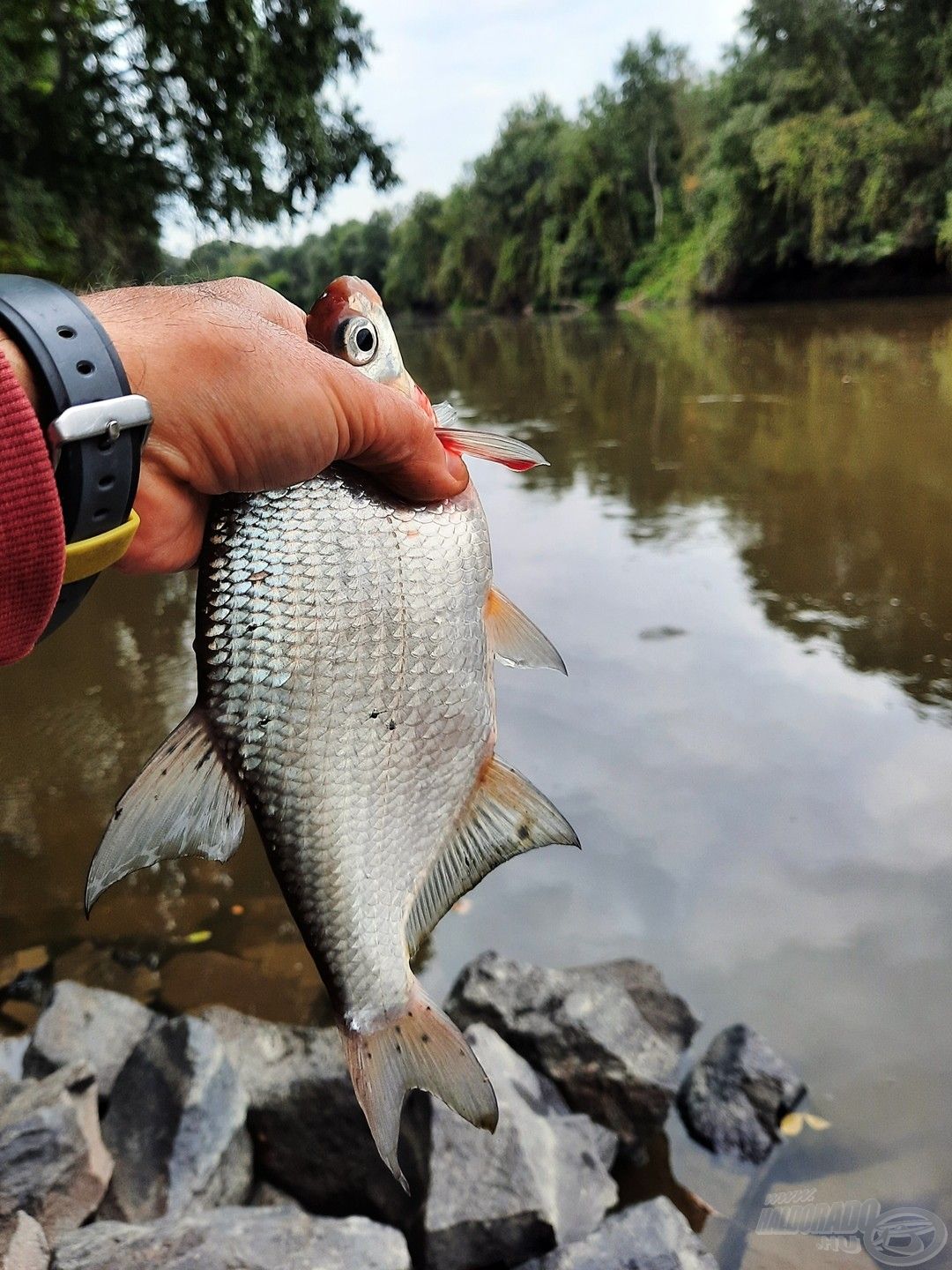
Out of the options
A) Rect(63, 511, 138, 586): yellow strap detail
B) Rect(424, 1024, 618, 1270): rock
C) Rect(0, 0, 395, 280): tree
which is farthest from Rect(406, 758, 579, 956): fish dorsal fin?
Rect(0, 0, 395, 280): tree

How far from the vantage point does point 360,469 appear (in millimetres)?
1568

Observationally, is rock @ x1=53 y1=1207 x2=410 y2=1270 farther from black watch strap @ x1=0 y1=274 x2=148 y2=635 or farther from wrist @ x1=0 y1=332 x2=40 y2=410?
wrist @ x1=0 y1=332 x2=40 y2=410

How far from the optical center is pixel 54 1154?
2.41 metres

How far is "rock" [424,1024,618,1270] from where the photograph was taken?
238 cm

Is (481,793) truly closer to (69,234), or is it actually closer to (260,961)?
(260,961)

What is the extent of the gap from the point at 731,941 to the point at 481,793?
7.32 ft

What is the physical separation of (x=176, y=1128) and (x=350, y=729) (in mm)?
1659

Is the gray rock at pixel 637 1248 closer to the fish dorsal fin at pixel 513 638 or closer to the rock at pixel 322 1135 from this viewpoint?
the rock at pixel 322 1135

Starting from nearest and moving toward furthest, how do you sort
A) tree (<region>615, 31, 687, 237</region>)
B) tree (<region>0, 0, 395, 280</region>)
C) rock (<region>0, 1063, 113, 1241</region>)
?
rock (<region>0, 1063, 113, 1241</region>) < tree (<region>0, 0, 395, 280</region>) < tree (<region>615, 31, 687, 237</region>)

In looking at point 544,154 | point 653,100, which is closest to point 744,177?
point 653,100

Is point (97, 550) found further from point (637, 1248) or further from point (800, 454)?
point (800, 454)

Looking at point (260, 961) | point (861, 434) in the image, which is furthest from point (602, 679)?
point (861, 434)

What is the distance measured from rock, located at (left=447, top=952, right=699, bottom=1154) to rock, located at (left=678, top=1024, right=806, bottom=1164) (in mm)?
106

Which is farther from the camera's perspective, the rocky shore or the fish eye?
the rocky shore
